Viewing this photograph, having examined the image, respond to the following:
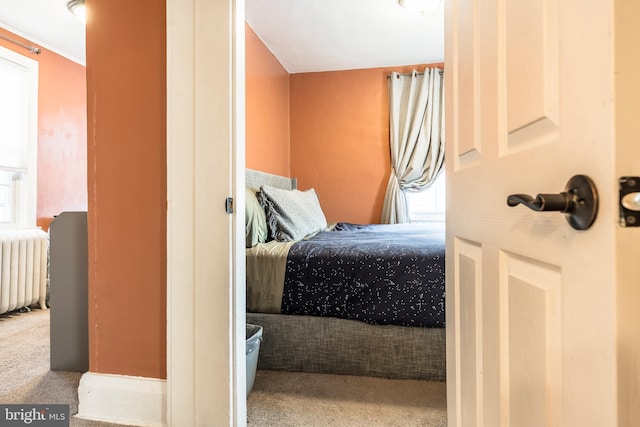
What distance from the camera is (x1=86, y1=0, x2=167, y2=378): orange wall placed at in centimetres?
131

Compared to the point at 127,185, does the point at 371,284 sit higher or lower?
lower

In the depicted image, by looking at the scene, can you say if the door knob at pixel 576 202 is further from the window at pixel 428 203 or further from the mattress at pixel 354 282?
the window at pixel 428 203

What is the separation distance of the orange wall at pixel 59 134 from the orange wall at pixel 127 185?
262 cm

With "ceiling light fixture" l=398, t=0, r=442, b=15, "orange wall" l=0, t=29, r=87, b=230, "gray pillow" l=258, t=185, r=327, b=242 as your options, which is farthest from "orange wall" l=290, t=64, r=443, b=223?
"orange wall" l=0, t=29, r=87, b=230

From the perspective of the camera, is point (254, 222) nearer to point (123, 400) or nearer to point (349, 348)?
point (349, 348)

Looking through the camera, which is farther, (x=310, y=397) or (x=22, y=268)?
(x=22, y=268)

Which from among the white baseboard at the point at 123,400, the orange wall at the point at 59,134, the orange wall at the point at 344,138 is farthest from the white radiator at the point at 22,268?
the orange wall at the point at 344,138

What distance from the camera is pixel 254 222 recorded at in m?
2.08

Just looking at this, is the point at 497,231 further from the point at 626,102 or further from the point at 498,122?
the point at 626,102

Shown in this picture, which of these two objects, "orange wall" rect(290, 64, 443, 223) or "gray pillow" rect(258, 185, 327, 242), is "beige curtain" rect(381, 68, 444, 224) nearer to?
"orange wall" rect(290, 64, 443, 223)

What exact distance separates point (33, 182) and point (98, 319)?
2.66 m

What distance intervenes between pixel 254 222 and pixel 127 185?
83 cm

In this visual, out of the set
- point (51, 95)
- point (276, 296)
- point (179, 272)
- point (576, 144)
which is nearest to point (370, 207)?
point (276, 296)

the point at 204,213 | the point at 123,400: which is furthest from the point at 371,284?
the point at 123,400
